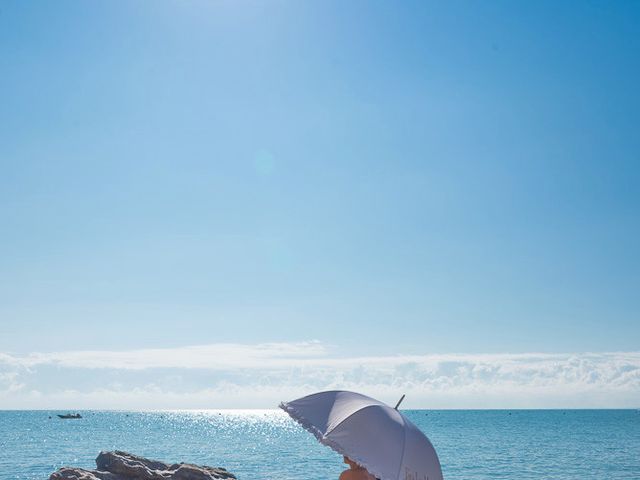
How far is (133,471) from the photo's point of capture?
23.1 metres

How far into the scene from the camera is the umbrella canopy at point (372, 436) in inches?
352

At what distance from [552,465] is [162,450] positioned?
122 ft

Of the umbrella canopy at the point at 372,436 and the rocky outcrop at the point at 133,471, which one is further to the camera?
the rocky outcrop at the point at 133,471

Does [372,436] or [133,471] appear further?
[133,471]

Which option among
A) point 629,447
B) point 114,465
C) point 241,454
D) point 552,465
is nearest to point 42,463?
point 241,454

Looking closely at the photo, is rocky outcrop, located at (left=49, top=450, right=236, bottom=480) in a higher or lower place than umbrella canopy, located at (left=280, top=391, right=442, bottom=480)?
lower

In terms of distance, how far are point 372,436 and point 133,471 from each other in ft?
54.2

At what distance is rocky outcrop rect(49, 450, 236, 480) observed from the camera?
2195 cm

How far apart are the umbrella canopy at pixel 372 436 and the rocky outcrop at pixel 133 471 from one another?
14.6m

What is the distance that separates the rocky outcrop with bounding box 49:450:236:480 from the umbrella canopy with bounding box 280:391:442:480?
14.6m

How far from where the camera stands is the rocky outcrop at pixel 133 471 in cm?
2195

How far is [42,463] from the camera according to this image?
4831 centimetres

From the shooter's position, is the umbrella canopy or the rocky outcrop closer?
the umbrella canopy

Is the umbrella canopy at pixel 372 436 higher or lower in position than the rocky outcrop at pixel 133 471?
higher
